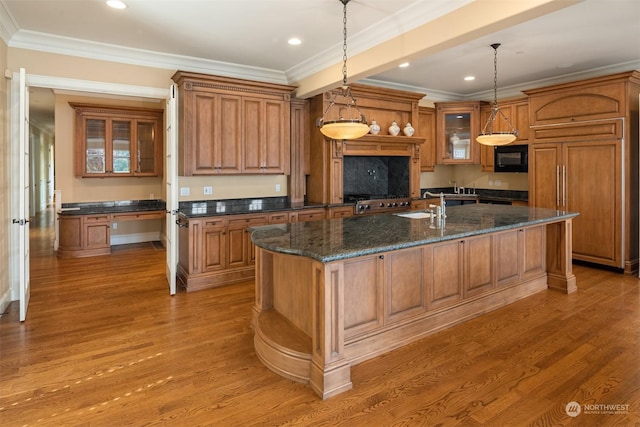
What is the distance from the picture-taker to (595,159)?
16.7 feet

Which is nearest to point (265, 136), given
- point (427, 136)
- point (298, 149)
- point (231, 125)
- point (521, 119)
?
point (231, 125)

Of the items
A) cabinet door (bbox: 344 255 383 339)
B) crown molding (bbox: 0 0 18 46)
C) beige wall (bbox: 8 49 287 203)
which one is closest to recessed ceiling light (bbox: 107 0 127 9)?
crown molding (bbox: 0 0 18 46)

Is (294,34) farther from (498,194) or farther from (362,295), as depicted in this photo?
(498,194)

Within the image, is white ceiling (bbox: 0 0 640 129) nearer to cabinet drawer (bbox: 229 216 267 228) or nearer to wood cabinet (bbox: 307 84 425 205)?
wood cabinet (bbox: 307 84 425 205)

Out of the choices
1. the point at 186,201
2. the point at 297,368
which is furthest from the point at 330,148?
the point at 297,368

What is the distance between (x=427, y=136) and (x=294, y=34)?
3.67 metres

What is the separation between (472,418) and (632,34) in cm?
444

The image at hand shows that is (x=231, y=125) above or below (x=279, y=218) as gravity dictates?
above

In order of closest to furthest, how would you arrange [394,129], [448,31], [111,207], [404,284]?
[404,284], [448,31], [394,129], [111,207]

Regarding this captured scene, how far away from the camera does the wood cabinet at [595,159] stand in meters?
4.88

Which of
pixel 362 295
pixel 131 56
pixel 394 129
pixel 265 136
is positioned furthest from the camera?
pixel 394 129

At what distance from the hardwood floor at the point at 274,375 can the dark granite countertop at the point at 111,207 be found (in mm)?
2626

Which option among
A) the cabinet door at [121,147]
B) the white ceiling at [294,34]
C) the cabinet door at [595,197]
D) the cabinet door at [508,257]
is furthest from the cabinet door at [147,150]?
the cabinet door at [595,197]

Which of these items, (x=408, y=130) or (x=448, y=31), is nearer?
(x=448, y=31)
